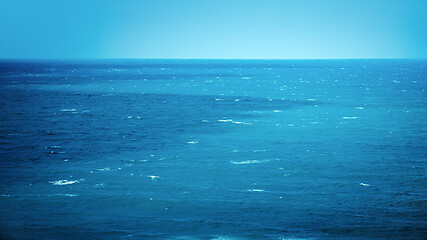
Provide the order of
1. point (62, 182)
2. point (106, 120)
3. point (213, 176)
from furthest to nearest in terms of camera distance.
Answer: point (106, 120)
point (213, 176)
point (62, 182)

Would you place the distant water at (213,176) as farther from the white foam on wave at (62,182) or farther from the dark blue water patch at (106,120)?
the dark blue water patch at (106,120)

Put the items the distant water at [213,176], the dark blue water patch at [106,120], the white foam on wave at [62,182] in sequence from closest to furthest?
the distant water at [213,176]
the white foam on wave at [62,182]
the dark blue water patch at [106,120]

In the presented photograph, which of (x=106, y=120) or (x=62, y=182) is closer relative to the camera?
(x=62, y=182)

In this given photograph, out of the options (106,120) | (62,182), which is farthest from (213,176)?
(106,120)

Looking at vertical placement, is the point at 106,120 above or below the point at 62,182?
above

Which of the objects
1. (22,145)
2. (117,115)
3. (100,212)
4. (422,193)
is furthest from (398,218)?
(117,115)

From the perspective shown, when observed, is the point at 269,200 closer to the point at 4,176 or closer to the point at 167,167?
the point at 167,167

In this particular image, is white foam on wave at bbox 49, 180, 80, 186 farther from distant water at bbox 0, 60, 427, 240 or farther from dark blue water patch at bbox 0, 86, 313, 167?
dark blue water patch at bbox 0, 86, 313, 167

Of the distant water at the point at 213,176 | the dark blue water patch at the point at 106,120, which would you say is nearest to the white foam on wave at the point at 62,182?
the distant water at the point at 213,176

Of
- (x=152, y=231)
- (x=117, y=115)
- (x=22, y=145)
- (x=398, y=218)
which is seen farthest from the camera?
(x=117, y=115)

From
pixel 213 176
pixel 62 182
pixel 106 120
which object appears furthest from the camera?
pixel 106 120

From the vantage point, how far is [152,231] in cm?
2441

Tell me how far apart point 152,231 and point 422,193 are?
17.1 m

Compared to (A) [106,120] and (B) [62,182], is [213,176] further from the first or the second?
(A) [106,120]
